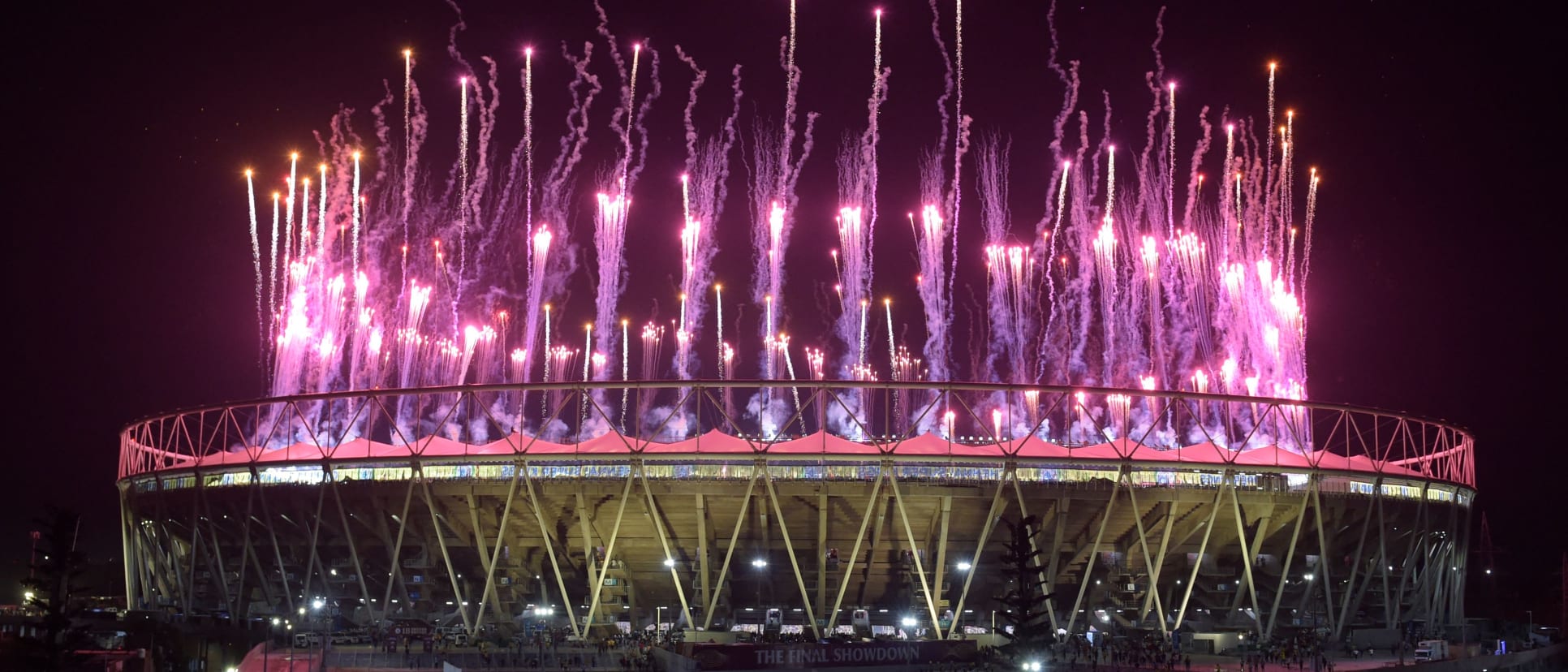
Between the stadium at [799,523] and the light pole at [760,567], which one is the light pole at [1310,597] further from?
the light pole at [760,567]

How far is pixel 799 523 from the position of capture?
70.2 m

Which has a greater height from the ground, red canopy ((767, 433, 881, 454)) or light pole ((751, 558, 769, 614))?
red canopy ((767, 433, 881, 454))

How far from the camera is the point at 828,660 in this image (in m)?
47.2

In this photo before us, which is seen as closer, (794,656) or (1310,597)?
(794,656)

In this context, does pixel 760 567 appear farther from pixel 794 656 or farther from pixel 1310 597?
pixel 1310 597

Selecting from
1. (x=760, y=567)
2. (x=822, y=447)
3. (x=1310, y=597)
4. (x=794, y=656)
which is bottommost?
(x=794, y=656)

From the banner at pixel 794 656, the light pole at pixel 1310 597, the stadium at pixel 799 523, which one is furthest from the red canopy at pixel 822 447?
the light pole at pixel 1310 597

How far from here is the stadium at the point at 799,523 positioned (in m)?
66.8

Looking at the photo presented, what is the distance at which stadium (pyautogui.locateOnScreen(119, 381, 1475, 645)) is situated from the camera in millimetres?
66750

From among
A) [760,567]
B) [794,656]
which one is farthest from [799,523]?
[794,656]

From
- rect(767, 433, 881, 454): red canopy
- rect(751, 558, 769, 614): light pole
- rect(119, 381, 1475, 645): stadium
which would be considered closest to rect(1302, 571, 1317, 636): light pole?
rect(119, 381, 1475, 645): stadium

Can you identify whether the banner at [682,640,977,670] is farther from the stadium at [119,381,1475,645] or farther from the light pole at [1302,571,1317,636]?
the light pole at [1302,571,1317,636]

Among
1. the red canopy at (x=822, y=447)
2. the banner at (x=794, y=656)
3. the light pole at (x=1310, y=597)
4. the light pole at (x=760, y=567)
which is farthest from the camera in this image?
the light pole at (x=1310, y=597)

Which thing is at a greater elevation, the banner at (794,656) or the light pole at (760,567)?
the light pole at (760,567)
